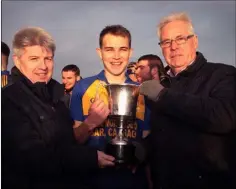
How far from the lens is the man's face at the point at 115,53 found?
8.74 ft

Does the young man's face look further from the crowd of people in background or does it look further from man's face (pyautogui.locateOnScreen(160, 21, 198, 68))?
man's face (pyautogui.locateOnScreen(160, 21, 198, 68))

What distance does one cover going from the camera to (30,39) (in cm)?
234

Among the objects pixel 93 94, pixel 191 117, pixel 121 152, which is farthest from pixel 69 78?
pixel 191 117

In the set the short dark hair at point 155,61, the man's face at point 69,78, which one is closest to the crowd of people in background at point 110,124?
→ the short dark hair at point 155,61

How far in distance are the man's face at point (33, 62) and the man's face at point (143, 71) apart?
107cm

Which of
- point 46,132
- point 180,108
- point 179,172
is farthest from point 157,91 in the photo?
point 46,132

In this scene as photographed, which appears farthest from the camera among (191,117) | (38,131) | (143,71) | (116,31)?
(143,71)

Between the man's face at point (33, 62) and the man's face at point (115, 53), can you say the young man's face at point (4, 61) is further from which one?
the man's face at point (115, 53)

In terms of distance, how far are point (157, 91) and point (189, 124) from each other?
32 centimetres

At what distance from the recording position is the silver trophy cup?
7.88 ft

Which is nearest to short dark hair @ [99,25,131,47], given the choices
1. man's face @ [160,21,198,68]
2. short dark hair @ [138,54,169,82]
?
man's face @ [160,21,198,68]

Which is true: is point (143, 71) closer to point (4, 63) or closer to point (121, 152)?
point (121, 152)

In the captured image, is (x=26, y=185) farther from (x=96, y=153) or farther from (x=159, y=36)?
(x=159, y=36)

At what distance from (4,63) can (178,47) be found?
4.22 feet
